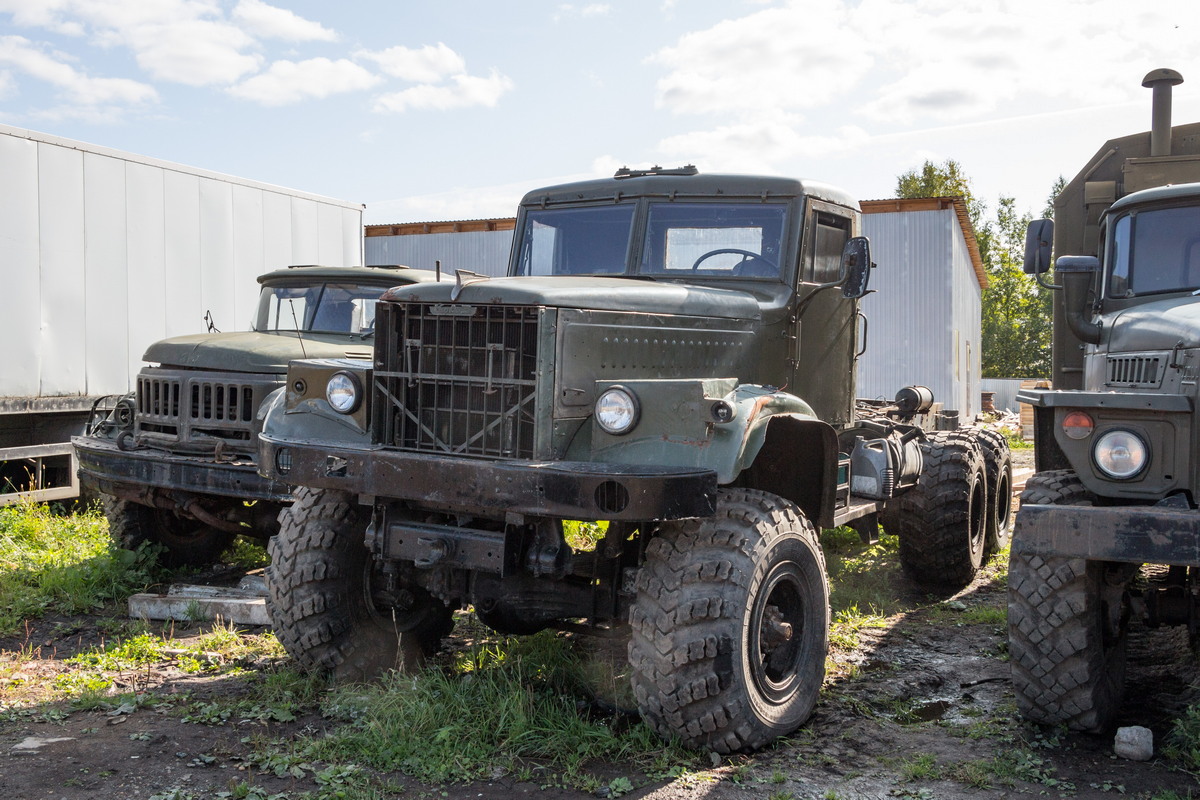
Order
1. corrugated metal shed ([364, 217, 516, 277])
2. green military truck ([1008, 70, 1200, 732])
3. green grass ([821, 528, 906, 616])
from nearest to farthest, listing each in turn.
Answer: green military truck ([1008, 70, 1200, 732]), green grass ([821, 528, 906, 616]), corrugated metal shed ([364, 217, 516, 277])

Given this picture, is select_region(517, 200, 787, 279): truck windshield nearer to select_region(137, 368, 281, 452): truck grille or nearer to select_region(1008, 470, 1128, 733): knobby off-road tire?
select_region(1008, 470, 1128, 733): knobby off-road tire

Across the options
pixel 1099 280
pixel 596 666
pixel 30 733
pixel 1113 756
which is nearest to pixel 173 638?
pixel 30 733

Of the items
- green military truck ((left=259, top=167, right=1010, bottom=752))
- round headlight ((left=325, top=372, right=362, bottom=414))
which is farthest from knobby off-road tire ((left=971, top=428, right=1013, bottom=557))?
round headlight ((left=325, top=372, right=362, bottom=414))

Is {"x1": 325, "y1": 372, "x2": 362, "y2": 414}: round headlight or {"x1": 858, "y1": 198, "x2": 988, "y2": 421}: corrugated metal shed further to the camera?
{"x1": 858, "y1": 198, "x2": 988, "y2": 421}: corrugated metal shed

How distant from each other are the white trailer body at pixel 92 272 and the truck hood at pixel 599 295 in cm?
537

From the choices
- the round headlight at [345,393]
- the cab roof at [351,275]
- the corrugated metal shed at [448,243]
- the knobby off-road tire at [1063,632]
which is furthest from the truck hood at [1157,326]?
the corrugated metal shed at [448,243]

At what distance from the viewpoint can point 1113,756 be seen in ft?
13.7

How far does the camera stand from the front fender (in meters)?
4.21

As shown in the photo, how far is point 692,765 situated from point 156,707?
2457mm

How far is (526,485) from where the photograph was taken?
4043 millimetres

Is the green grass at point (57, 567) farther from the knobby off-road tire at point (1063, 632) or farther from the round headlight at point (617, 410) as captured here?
the knobby off-road tire at point (1063, 632)

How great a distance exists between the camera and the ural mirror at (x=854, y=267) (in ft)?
18.0

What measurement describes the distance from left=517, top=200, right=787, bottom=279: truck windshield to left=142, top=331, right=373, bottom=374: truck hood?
6.79 ft

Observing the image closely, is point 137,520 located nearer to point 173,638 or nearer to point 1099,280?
point 173,638
